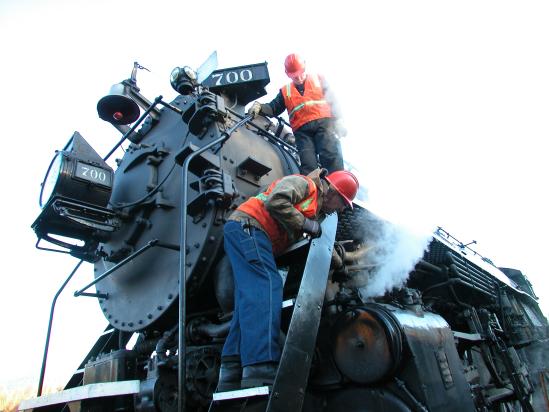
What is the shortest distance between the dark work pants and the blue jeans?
4.06 feet

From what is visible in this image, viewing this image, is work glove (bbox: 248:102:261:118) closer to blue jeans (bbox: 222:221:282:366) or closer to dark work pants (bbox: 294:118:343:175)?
dark work pants (bbox: 294:118:343:175)

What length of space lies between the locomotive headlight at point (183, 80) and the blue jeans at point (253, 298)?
4.74 feet

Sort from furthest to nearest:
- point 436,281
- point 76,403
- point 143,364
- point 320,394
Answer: point 436,281 → point 143,364 → point 320,394 → point 76,403

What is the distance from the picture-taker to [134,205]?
9.52ft

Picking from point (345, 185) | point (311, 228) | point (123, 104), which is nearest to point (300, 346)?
point (311, 228)

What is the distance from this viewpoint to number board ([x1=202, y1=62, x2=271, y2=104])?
350 cm

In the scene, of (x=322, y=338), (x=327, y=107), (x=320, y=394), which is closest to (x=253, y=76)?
(x=327, y=107)

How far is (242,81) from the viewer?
3.50m

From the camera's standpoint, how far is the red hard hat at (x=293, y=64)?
3516mm

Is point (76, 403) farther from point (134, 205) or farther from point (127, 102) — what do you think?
point (127, 102)

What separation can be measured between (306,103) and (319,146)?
393 millimetres

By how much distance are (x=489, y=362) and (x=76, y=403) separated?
3330mm

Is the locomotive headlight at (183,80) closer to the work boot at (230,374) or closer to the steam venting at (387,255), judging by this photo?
the steam venting at (387,255)

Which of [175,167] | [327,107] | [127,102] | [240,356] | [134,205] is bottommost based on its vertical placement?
[240,356]
